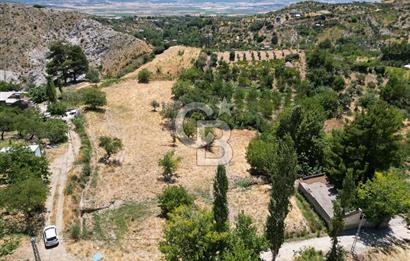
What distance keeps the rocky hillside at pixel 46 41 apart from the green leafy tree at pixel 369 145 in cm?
7365

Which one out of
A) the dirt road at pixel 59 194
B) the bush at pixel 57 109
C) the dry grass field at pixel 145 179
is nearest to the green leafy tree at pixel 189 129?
the dry grass field at pixel 145 179

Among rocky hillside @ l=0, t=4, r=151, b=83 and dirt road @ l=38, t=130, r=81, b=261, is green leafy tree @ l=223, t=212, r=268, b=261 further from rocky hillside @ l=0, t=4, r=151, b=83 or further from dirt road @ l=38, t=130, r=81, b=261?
rocky hillside @ l=0, t=4, r=151, b=83

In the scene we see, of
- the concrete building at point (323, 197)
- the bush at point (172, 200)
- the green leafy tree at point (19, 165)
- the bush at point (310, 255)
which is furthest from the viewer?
the concrete building at point (323, 197)

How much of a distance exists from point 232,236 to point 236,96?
4373cm

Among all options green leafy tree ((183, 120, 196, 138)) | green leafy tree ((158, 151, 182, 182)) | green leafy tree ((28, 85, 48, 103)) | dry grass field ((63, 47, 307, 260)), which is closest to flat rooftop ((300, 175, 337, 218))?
dry grass field ((63, 47, 307, 260))

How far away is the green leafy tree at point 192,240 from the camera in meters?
23.9

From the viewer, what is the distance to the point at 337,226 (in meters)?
27.6

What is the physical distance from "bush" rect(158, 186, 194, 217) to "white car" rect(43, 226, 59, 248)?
30.6 feet

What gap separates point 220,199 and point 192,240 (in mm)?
3334

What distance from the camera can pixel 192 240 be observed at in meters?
24.1

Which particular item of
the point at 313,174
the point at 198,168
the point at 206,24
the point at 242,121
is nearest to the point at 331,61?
the point at 242,121

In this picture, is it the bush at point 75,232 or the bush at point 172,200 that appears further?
the bush at point 172,200

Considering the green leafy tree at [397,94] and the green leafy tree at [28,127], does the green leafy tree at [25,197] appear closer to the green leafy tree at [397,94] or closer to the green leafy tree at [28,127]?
the green leafy tree at [28,127]

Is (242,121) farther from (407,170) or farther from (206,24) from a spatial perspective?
(206,24)
